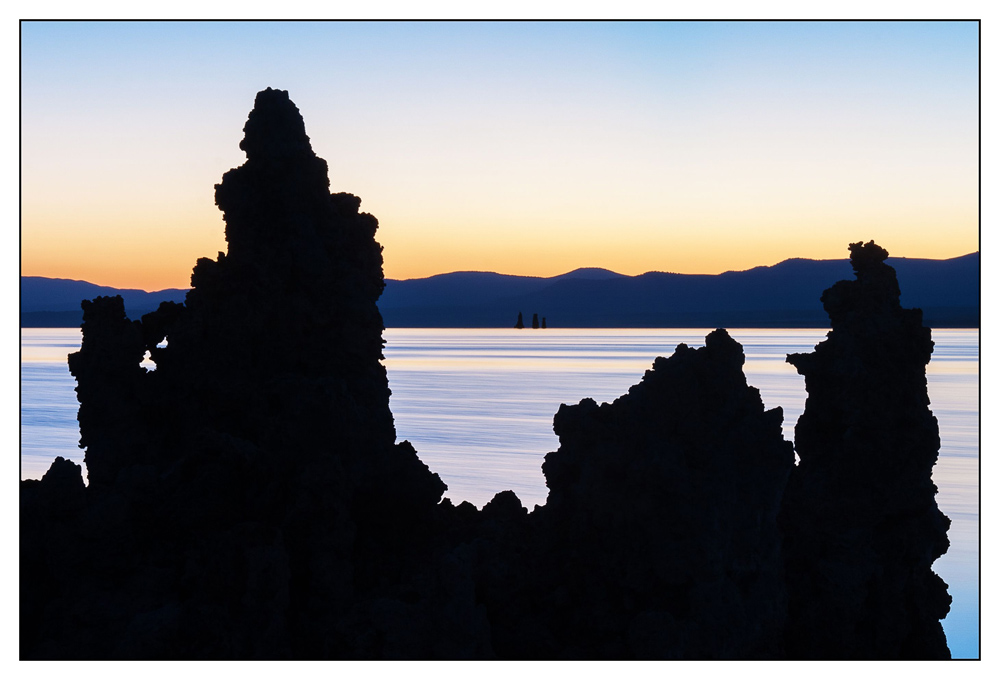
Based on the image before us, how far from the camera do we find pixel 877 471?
35.5 ft

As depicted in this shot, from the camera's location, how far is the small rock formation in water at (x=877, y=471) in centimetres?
1067

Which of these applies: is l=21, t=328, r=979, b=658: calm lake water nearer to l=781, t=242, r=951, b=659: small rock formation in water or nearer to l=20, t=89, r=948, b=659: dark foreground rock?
l=781, t=242, r=951, b=659: small rock formation in water

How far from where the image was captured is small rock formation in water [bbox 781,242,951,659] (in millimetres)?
10672

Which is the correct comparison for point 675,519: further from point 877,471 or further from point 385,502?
point 385,502

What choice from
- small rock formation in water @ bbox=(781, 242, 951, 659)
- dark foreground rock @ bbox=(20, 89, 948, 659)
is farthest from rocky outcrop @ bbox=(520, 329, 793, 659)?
small rock formation in water @ bbox=(781, 242, 951, 659)

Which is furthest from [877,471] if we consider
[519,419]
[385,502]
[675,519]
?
[519,419]

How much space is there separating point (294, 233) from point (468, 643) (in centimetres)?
473

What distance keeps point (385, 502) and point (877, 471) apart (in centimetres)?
516

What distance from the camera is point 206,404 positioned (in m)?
11.1

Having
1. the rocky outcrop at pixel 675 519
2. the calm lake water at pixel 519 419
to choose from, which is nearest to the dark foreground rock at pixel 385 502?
the rocky outcrop at pixel 675 519

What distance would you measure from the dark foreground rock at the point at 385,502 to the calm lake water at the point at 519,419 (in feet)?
6.77

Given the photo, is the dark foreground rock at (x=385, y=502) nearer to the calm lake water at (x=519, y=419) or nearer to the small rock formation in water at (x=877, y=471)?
the small rock formation in water at (x=877, y=471)
